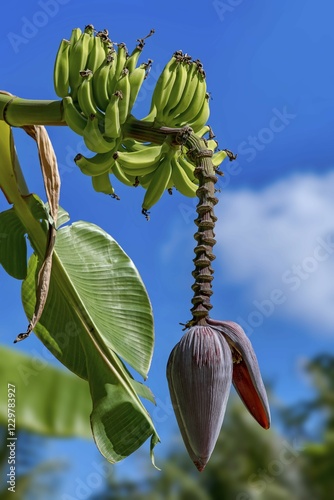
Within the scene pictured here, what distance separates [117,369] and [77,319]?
109 millimetres

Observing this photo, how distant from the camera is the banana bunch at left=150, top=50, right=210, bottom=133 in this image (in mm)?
996

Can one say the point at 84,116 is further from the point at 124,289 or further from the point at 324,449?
the point at 324,449

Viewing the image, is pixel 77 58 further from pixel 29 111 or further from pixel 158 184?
pixel 158 184

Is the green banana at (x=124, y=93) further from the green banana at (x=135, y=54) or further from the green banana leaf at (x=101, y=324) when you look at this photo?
the green banana leaf at (x=101, y=324)

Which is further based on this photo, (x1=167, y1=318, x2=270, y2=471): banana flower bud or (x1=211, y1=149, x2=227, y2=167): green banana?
(x1=211, y1=149, x2=227, y2=167): green banana

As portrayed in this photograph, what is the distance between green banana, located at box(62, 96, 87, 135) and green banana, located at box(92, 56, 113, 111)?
0.04 meters

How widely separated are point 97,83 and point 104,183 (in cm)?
15

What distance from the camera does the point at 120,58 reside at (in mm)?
1042

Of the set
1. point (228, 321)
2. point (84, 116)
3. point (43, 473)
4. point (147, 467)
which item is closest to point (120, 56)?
point (84, 116)

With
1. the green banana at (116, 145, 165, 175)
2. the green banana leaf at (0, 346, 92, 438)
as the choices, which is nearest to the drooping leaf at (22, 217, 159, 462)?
the green banana at (116, 145, 165, 175)

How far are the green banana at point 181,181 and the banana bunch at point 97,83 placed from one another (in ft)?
0.32

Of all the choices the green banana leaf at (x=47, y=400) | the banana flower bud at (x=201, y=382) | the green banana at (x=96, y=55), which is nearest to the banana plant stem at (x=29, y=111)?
the green banana at (x=96, y=55)

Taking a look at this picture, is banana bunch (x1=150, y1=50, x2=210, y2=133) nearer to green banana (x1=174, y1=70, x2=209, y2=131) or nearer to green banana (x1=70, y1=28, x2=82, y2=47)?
green banana (x1=174, y1=70, x2=209, y2=131)

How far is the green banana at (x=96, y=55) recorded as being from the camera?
1070 mm
